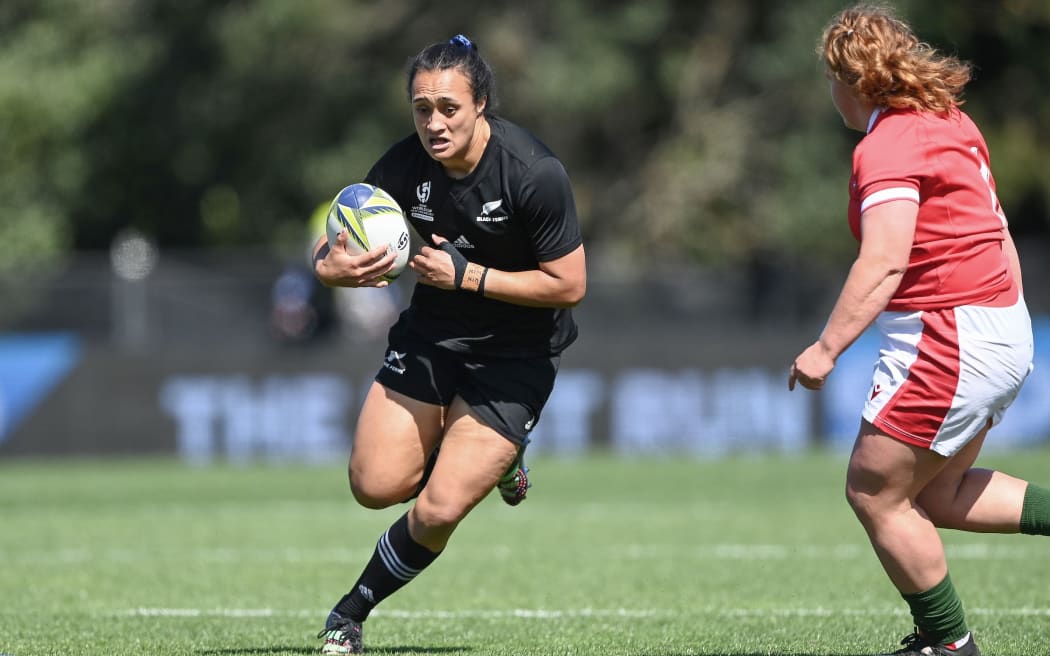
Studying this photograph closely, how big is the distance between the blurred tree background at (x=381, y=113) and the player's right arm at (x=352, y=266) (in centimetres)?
1977

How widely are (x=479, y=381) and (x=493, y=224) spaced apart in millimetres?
640

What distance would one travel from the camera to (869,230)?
474 centimetres

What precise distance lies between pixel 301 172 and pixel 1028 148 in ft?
41.5

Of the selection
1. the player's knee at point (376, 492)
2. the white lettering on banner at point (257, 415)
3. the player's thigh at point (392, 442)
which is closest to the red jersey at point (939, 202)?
the player's thigh at point (392, 442)

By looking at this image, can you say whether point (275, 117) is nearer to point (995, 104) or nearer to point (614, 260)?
point (614, 260)

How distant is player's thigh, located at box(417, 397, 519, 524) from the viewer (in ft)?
18.5

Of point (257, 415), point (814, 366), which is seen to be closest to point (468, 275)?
point (814, 366)

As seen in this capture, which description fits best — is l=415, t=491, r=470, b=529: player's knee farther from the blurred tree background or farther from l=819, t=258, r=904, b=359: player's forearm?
the blurred tree background

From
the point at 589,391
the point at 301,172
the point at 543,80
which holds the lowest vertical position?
the point at 589,391

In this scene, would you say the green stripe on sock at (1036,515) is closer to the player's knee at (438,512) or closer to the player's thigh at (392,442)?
the player's knee at (438,512)

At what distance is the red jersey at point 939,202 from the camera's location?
4801 millimetres

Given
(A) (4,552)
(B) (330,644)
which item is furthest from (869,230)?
(A) (4,552)

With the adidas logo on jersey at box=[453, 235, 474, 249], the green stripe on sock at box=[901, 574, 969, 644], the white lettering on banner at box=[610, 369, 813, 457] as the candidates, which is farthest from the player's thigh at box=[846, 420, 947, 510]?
the white lettering on banner at box=[610, 369, 813, 457]

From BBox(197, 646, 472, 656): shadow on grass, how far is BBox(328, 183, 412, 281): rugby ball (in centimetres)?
147
